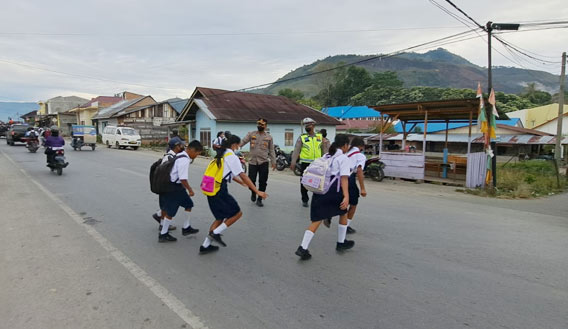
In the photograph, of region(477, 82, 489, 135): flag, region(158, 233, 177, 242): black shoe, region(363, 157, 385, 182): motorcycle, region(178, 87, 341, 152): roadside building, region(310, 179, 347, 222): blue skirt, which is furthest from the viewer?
region(178, 87, 341, 152): roadside building

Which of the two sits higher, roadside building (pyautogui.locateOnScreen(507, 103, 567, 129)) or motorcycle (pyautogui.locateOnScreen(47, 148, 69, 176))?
roadside building (pyautogui.locateOnScreen(507, 103, 567, 129))

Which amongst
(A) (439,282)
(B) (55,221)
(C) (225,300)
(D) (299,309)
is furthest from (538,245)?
(B) (55,221)

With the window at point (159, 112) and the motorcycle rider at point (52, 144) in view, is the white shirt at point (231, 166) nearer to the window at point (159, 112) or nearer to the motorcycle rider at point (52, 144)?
the motorcycle rider at point (52, 144)

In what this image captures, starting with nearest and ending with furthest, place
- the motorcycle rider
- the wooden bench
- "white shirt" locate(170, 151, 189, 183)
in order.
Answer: "white shirt" locate(170, 151, 189, 183)
the motorcycle rider
the wooden bench

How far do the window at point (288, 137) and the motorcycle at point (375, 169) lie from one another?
14.2 metres

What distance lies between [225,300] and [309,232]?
1378 millimetres

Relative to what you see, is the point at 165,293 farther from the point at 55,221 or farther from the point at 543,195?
the point at 543,195

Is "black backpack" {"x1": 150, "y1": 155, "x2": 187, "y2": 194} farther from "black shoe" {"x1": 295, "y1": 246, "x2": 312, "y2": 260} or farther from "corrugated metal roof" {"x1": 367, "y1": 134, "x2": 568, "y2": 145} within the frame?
"corrugated metal roof" {"x1": 367, "y1": 134, "x2": 568, "y2": 145}

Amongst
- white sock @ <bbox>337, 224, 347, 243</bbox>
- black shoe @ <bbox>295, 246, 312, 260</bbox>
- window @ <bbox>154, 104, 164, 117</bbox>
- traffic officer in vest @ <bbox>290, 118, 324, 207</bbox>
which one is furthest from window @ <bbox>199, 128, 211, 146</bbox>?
black shoe @ <bbox>295, 246, 312, 260</bbox>

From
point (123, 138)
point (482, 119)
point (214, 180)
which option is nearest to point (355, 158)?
point (214, 180)

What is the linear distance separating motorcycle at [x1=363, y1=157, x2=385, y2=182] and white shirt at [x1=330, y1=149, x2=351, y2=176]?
8.83 meters

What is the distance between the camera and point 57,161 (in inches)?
437

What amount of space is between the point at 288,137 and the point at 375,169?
584 inches

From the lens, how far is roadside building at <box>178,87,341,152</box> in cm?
2416
